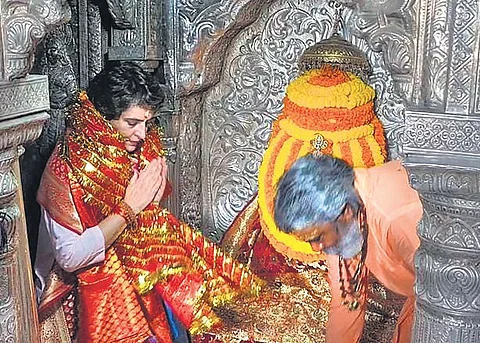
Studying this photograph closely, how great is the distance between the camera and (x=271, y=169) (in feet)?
10.8

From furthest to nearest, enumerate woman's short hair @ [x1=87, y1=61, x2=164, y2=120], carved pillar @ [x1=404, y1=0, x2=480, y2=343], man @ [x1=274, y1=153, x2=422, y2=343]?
woman's short hair @ [x1=87, y1=61, x2=164, y2=120]
man @ [x1=274, y1=153, x2=422, y2=343]
carved pillar @ [x1=404, y1=0, x2=480, y2=343]

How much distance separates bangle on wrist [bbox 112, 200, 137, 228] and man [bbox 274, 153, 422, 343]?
1.80 feet

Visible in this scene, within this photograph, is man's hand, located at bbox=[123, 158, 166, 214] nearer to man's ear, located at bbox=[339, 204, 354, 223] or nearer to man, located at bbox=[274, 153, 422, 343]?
man, located at bbox=[274, 153, 422, 343]

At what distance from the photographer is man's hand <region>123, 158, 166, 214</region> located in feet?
10.4

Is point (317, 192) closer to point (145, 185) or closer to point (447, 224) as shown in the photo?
point (145, 185)

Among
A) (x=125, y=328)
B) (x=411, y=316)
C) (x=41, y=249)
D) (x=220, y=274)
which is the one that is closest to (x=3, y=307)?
(x=41, y=249)

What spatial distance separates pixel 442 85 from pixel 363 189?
86cm

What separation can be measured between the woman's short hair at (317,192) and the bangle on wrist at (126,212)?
54 centimetres

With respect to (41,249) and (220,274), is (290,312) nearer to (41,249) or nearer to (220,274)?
(220,274)

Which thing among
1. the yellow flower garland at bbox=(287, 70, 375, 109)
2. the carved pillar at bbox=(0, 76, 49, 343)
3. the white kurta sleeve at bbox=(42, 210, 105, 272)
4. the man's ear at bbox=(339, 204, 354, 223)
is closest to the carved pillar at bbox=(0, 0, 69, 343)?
the carved pillar at bbox=(0, 76, 49, 343)

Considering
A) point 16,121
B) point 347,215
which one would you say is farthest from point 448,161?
point 16,121

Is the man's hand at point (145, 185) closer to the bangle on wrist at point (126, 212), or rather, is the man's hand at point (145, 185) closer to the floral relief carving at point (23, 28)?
the bangle on wrist at point (126, 212)

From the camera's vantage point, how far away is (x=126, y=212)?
3148mm

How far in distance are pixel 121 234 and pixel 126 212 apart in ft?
0.27
